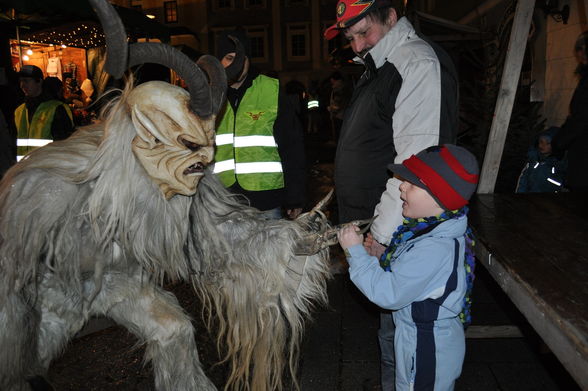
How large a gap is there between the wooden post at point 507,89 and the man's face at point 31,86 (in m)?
4.48

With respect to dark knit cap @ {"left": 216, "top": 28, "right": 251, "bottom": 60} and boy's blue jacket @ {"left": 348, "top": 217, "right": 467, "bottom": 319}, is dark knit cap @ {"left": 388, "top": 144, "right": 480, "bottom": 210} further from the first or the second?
dark knit cap @ {"left": 216, "top": 28, "right": 251, "bottom": 60}

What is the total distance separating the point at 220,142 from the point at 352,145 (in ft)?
3.96

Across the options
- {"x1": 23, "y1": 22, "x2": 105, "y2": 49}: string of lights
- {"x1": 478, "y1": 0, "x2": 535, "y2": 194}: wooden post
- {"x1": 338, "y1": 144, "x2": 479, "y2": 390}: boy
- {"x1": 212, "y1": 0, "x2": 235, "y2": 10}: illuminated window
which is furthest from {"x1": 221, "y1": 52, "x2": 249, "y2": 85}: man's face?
{"x1": 212, "y1": 0, "x2": 235, "y2": 10}: illuminated window

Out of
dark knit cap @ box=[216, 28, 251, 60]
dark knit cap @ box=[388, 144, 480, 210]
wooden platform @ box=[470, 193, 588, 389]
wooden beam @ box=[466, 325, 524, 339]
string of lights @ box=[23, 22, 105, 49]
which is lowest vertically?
wooden beam @ box=[466, 325, 524, 339]

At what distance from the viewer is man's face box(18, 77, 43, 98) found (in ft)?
16.8

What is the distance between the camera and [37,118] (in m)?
5.03

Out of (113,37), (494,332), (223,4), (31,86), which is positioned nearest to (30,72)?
(31,86)

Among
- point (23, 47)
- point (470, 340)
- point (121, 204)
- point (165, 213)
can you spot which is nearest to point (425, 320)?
point (165, 213)

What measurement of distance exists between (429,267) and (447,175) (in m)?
0.39

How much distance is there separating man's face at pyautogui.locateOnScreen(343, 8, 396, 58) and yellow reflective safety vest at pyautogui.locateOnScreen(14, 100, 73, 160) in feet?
11.8

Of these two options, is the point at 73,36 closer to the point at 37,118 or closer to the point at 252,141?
the point at 37,118

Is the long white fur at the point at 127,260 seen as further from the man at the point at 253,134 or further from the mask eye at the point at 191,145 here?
the man at the point at 253,134

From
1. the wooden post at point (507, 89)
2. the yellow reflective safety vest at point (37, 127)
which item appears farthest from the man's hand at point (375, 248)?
the yellow reflective safety vest at point (37, 127)

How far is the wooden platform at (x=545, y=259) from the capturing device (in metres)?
1.69
